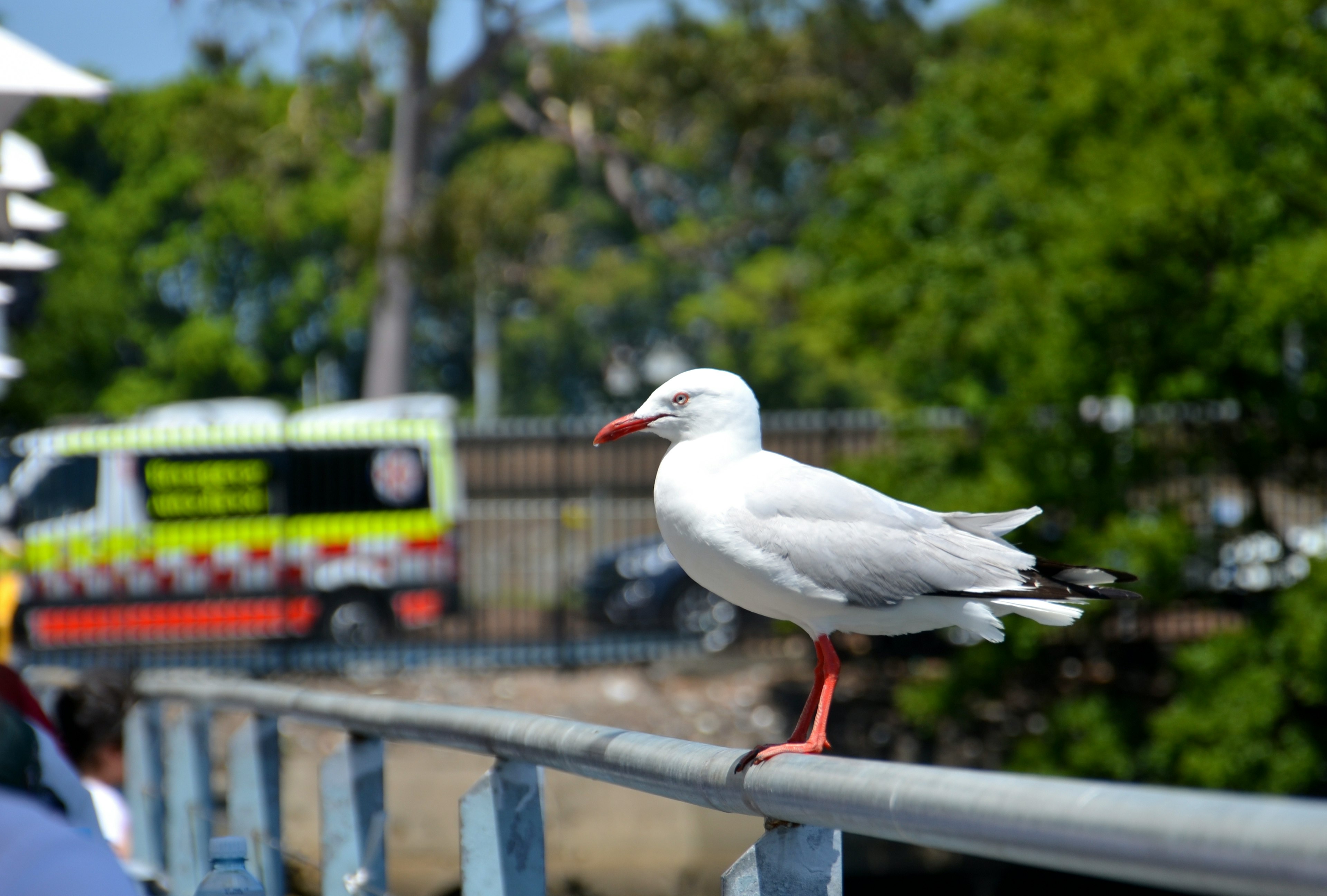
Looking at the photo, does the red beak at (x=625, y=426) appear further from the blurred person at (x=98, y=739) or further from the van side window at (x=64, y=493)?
the van side window at (x=64, y=493)

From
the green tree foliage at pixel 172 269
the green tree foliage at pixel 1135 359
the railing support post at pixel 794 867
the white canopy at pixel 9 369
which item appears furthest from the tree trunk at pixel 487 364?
the railing support post at pixel 794 867

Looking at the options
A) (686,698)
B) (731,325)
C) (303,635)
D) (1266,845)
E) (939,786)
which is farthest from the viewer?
(731,325)

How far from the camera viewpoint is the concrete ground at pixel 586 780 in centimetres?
934

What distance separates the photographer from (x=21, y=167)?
21.5 feet

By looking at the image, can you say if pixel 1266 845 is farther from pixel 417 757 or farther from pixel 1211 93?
pixel 1211 93

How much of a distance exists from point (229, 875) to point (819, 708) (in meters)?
0.97

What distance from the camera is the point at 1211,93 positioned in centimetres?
1233

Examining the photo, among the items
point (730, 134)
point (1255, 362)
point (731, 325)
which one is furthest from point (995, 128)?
point (731, 325)

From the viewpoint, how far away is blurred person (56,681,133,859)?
200 inches

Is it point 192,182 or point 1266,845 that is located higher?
point 192,182

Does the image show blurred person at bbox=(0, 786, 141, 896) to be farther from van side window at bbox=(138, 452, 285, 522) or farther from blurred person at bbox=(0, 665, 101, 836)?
van side window at bbox=(138, 452, 285, 522)

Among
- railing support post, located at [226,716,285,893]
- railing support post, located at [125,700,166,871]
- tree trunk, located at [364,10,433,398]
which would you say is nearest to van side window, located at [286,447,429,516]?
tree trunk, located at [364,10,433,398]

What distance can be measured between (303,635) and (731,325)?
25487mm

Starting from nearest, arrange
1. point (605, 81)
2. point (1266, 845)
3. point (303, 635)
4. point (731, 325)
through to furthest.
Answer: point (1266, 845), point (303, 635), point (605, 81), point (731, 325)
